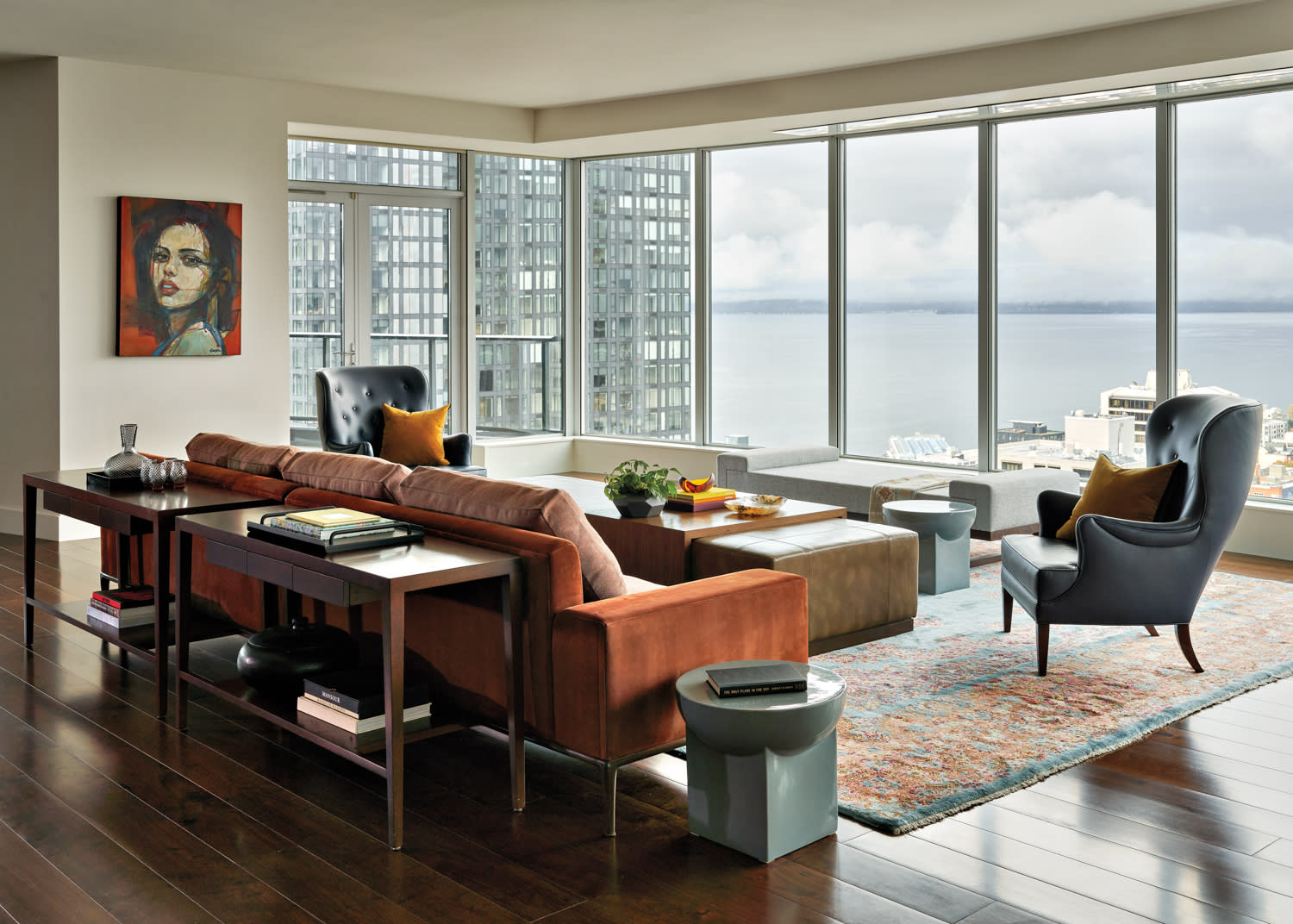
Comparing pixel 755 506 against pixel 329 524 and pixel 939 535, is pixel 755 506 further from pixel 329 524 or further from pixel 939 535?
pixel 329 524

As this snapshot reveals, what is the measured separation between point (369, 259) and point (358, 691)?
20.5 ft

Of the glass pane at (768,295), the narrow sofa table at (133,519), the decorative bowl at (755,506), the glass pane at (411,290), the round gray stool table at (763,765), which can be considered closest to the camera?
the round gray stool table at (763,765)

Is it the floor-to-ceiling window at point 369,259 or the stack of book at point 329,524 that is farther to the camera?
the floor-to-ceiling window at point 369,259

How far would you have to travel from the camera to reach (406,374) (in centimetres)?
750

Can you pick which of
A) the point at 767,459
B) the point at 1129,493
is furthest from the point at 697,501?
the point at 767,459

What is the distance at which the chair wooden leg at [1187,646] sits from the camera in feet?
14.0

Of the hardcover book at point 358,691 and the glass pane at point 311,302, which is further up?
the glass pane at point 311,302

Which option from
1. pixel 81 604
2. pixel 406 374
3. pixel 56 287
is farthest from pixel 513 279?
pixel 81 604

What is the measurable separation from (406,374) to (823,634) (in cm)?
397

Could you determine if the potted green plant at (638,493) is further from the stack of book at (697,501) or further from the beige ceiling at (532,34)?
the beige ceiling at (532,34)

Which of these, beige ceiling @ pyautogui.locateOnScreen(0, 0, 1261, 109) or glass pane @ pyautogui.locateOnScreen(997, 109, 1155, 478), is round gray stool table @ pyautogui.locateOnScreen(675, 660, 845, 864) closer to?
beige ceiling @ pyautogui.locateOnScreen(0, 0, 1261, 109)

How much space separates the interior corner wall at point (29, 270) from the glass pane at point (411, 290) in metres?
2.44

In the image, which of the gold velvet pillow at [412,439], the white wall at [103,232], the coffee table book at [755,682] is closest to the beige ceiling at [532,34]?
the white wall at [103,232]

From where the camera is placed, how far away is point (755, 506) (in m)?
5.11
